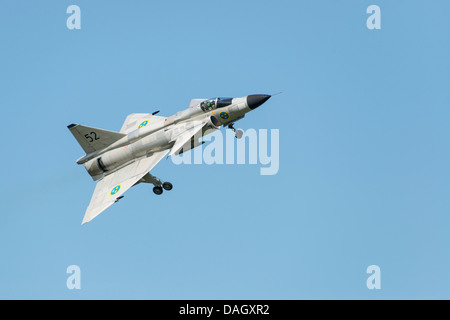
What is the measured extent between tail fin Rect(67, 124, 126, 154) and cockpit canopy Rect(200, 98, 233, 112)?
5671mm

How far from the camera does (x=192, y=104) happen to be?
159 ft

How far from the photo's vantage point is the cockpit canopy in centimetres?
4738

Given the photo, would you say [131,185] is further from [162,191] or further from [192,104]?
[192,104]

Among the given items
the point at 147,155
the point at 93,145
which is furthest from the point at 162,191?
the point at 93,145

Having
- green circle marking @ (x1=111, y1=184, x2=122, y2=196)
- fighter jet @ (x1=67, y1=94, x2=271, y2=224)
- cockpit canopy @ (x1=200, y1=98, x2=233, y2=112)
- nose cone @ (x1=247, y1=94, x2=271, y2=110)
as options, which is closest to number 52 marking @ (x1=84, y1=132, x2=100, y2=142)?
fighter jet @ (x1=67, y1=94, x2=271, y2=224)

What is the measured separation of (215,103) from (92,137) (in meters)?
8.48

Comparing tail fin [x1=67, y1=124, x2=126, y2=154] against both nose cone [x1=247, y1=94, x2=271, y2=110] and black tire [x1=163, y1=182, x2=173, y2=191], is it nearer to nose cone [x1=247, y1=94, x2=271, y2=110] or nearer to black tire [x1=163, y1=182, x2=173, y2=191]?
black tire [x1=163, y1=182, x2=173, y2=191]

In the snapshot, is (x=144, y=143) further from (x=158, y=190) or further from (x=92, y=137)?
(x=92, y=137)

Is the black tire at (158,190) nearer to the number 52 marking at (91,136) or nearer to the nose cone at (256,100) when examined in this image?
the number 52 marking at (91,136)

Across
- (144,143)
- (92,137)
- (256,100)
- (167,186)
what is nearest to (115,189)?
(167,186)

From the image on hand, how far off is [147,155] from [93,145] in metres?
3.94

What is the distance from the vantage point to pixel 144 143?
4784 cm

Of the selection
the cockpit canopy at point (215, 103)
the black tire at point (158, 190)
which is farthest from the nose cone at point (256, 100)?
the black tire at point (158, 190)

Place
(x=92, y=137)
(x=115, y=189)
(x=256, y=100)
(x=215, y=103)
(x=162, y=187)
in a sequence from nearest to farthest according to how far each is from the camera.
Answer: (x=256, y=100)
(x=115, y=189)
(x=215, y=103)
(x=162, y=187)
(x=92, y=137)
